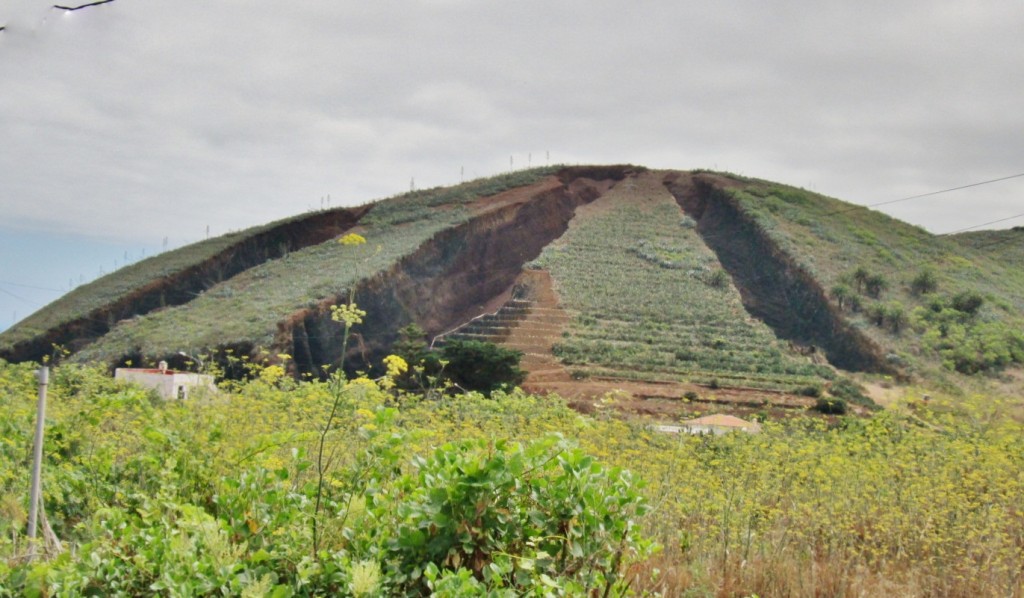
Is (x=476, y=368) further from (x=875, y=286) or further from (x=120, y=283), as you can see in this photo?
(x=120, y=283)

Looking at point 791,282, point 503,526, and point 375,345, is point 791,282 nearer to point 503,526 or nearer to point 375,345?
point 375,345

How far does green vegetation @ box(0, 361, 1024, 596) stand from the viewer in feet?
9.81

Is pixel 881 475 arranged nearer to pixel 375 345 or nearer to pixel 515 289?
pixel 375 345

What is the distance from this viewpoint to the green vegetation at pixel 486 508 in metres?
2.99

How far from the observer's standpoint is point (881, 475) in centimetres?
625

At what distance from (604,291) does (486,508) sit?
89.0 ft

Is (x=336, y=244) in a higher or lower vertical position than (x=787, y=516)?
higher

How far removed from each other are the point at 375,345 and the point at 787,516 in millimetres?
23148

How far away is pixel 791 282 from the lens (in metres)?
32.8

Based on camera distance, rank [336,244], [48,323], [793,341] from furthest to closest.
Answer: [336,244] → [48,323] → [793,341]

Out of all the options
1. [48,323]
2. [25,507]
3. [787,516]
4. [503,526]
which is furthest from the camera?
[48,323]

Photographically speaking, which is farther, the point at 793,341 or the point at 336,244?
the point at 336,244

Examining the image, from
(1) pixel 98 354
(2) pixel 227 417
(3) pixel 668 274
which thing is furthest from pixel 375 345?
(2) pixel 227 417

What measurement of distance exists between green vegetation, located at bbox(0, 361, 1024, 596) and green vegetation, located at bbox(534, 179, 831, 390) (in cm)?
1457
